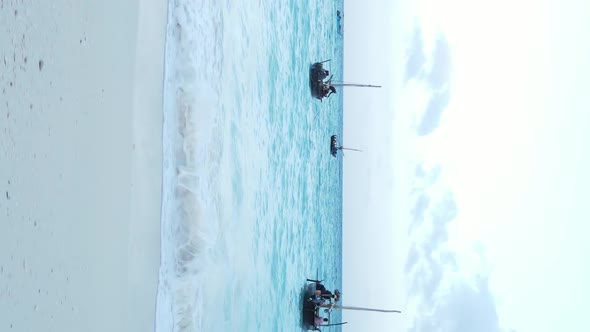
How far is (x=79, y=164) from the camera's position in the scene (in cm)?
182

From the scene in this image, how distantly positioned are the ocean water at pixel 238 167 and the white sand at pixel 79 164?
28 cm

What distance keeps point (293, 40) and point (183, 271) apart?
3.64 meters

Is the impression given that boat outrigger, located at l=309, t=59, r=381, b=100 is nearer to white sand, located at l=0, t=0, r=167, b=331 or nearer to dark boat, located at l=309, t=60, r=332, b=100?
dark boat, located at l=309, t=60, r=332, b=100

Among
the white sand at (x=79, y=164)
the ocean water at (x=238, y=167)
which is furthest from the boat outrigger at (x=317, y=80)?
the white sand at (x=79, y=164)

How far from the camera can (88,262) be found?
1.87 meters

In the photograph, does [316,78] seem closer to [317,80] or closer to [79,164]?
[317,80]

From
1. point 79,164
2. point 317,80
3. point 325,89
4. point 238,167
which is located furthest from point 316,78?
Result: point 79,164

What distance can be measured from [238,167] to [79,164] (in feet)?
6.83

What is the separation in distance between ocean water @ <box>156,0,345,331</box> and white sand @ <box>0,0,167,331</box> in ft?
0.93

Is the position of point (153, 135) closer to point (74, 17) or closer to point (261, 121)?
point (74, 17)

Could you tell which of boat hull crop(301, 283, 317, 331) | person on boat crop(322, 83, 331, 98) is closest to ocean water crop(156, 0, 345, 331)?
boat hull crop(301, 283, 317, 331)

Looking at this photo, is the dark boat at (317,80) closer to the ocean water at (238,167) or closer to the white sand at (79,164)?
the ocean water at (238,167)

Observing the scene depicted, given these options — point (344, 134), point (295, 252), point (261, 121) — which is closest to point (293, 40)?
point (261, 121)

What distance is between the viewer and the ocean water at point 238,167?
281 centimetres
